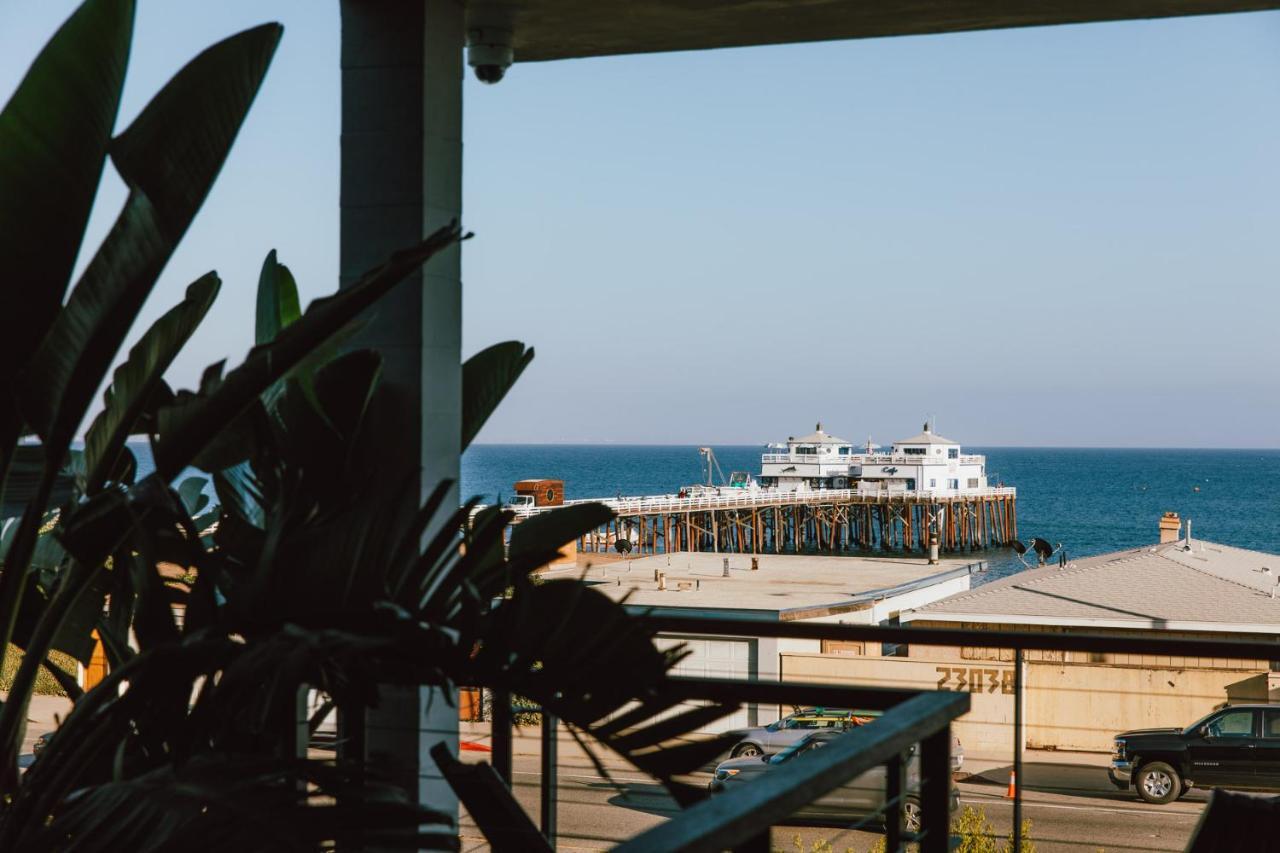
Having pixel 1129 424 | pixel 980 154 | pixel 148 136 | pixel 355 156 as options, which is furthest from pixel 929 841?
pixel 1129 424

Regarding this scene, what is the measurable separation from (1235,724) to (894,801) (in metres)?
7.53

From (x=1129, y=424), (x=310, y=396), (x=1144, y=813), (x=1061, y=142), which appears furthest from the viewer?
(x=1129, y=424)

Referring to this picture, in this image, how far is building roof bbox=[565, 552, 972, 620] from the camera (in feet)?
61.6

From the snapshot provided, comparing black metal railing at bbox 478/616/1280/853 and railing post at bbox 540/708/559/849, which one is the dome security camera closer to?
black metal railing at bbox 478/616/1280/853

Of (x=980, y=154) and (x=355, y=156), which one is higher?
(x=980, y=154)

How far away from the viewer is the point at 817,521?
5622cm

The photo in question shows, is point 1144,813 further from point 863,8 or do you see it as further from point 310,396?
point 310,396

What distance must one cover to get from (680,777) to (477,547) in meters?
0.40

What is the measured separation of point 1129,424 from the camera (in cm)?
7469

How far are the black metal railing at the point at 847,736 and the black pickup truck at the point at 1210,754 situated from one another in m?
5.51

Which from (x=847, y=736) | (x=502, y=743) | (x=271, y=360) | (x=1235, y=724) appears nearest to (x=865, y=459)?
(x=1235, y=724)

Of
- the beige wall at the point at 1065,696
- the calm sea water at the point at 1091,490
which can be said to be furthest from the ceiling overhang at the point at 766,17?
the calm sea water at the point at 1091,490

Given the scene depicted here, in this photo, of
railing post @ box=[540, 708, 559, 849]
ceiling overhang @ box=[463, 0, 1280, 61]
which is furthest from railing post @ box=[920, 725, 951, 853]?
ceiling overhang @ box=[463, 0, 1280, 61]

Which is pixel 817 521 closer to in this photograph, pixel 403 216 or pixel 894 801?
pixel 403 216
